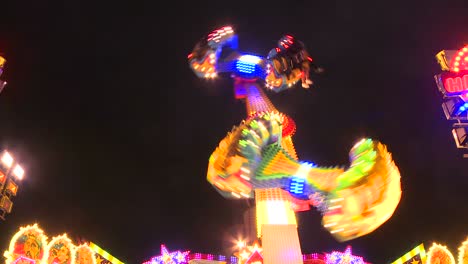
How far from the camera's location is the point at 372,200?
58.5 ft

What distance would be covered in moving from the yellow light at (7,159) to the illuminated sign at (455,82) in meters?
15.3

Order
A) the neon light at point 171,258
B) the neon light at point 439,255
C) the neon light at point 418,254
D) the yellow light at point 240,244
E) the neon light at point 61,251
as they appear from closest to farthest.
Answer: the neon light at point 61,251 < the neon light at point 439,255 < the neon light at point 418,254 < the yellow light at point 240,244 < the neon light at point 171,258

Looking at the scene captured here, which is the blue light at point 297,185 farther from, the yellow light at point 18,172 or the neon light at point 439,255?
the yellow light at point 18,172

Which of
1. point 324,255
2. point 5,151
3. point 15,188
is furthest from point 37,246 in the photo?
point 324,255

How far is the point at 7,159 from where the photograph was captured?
1545cm

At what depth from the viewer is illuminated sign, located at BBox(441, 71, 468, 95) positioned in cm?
1537

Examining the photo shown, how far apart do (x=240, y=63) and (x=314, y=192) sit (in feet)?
27.0

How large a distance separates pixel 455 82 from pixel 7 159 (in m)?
15.8

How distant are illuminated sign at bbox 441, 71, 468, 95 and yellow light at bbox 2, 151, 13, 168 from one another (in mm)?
15340

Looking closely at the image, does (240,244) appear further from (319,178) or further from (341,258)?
(319,178)

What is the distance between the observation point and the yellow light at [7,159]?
602 inches

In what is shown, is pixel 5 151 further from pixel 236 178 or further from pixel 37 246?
pixel 236 178

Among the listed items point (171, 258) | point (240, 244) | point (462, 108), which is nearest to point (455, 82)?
point (462, 108)

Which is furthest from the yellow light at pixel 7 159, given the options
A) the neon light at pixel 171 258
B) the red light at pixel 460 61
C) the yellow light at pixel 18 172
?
the red light at pixel 460 61
